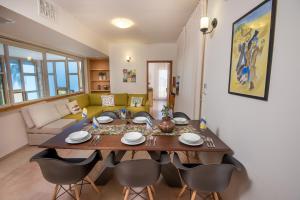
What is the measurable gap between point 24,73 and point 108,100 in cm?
227

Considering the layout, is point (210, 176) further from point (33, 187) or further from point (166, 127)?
point (33, 187)

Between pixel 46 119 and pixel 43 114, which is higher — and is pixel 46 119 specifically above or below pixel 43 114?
below

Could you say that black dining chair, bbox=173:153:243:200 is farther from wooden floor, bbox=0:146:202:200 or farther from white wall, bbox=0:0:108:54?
white wall, bbox=0:0:108:54

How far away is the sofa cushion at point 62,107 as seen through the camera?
→ 3.69 metres

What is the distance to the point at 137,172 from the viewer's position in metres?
1.30

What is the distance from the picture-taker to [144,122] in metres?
2.20

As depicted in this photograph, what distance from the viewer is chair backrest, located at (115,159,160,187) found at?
1.26 m

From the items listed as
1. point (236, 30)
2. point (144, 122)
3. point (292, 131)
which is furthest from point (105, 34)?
point (292, 131)

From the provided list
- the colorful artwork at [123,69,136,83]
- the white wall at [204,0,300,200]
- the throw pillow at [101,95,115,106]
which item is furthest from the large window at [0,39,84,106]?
the white wall at [204,0,300,200]

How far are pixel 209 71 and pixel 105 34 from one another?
131 inches

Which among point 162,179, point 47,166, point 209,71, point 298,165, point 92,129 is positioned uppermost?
point 209,71

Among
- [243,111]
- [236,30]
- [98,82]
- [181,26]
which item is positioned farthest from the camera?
[98,82]

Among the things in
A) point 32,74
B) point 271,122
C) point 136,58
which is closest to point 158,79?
point 136,58

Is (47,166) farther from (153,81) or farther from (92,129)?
(153,81)
